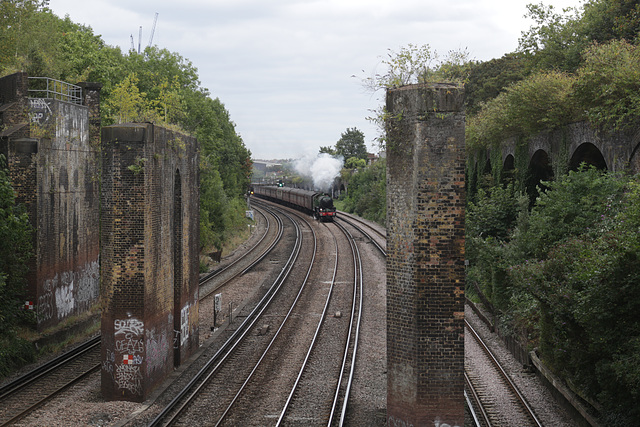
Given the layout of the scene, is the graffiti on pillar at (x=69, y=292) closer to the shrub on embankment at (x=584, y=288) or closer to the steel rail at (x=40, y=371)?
the steel rail at (x=40, y=371)

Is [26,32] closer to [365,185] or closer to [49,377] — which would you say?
[49,377]

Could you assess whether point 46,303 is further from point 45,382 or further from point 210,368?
point 210,368

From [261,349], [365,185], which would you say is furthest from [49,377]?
[365,185]

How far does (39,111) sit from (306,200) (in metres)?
39.7

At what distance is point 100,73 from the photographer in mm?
28781

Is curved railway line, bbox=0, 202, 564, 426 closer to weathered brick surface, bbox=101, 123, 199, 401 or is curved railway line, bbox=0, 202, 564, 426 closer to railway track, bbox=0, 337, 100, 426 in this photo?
railway track, bbox=0, 337, 100, 426

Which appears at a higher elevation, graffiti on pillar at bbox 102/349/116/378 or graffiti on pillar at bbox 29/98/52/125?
graffiti on pillar at bbox 29/98/52/125

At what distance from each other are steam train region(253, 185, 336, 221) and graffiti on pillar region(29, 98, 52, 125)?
33850mm

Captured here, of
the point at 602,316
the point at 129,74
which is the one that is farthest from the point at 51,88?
the point at 602,316

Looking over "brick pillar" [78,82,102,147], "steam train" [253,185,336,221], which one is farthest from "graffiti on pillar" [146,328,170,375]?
"steam train" [253,185,336,221]

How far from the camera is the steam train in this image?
169 ft

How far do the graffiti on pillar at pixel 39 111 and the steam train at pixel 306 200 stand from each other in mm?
33850

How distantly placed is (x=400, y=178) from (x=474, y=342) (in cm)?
930

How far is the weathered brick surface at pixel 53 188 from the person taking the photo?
17.7 meters
